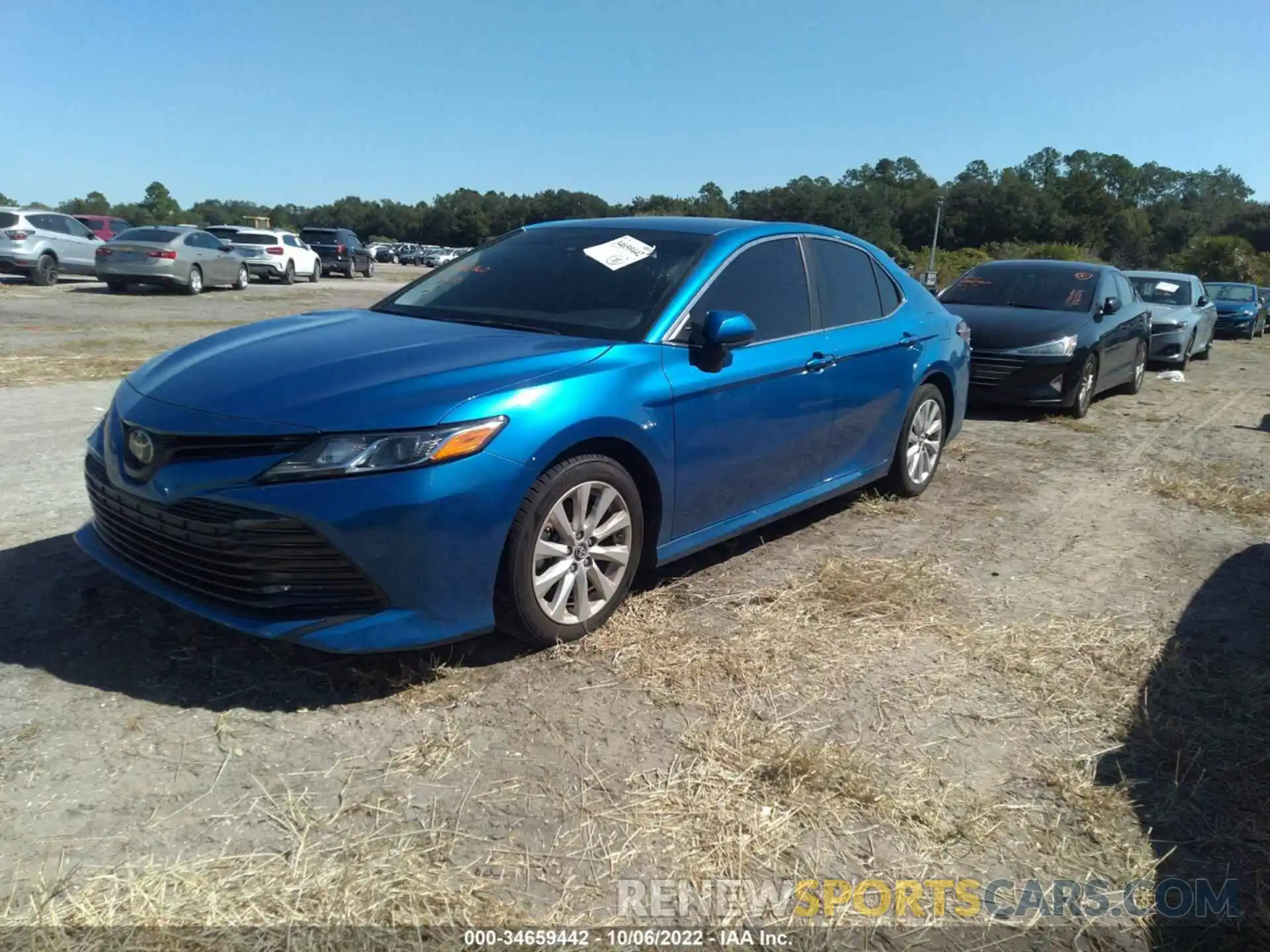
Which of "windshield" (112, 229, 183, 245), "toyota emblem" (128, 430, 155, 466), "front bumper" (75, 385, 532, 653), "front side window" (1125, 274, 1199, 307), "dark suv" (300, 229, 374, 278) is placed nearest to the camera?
"front bumper" (75, 385, 532, 653)

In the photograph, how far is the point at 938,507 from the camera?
591 cm

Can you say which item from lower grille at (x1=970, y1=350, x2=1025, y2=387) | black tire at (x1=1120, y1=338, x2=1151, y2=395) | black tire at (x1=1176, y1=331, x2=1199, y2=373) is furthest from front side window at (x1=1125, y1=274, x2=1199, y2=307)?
lower grille at (x1=970, y1=350, x2=1025, y2=387)

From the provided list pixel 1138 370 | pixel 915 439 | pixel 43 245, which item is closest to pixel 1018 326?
pixel 1138 370

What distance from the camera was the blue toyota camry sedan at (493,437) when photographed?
3.00 metres

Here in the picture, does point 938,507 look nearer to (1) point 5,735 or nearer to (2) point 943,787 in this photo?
(2) point 943,787

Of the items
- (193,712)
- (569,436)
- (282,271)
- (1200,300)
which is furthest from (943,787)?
(282,271)

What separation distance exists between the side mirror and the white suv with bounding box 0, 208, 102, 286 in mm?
20059

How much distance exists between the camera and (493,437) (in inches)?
124

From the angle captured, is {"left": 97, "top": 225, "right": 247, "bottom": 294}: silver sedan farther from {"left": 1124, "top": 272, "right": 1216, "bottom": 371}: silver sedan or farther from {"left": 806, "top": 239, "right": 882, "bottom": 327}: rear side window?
{"left": 806, "top": 239, "right": 882, "bottom": 327}: rear side window

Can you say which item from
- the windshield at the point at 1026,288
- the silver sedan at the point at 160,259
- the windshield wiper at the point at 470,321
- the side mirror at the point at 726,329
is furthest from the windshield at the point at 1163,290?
the silver sedan at the point at 160,259

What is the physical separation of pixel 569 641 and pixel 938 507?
315 centimetres

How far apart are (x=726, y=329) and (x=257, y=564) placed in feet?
6.42

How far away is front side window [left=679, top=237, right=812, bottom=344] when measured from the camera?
13.7ft

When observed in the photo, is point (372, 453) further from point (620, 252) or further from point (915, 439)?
point (915, 439)
